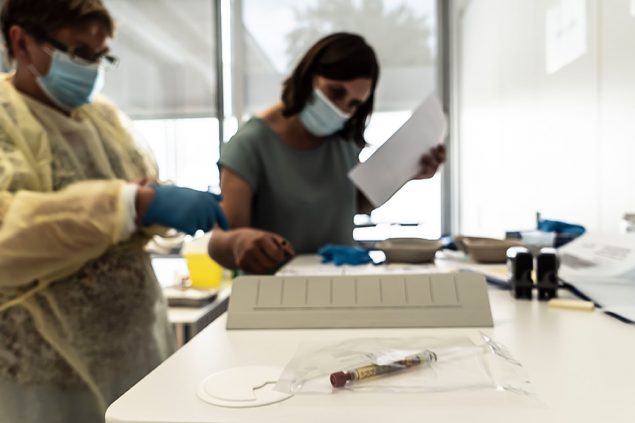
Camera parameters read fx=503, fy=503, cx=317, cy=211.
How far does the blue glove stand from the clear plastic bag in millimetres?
385

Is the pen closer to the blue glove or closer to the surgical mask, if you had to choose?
the blue glove

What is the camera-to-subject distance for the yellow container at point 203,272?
82.9 inches

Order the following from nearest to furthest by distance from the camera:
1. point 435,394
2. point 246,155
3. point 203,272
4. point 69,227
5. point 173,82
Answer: point 435,394, point 69,227, point 246,155, point 203,272, point 173,82

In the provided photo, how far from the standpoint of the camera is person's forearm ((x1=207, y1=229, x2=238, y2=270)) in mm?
1057

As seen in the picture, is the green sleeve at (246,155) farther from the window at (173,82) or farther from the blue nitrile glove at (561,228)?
the window at (173,82)

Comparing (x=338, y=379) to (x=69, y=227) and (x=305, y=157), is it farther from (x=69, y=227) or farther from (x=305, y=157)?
(x=305, y=157)

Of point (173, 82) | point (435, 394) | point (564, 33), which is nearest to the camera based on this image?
point (435, 394)

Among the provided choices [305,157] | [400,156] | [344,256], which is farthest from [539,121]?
[344,256]

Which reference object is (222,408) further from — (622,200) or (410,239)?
(622,200)

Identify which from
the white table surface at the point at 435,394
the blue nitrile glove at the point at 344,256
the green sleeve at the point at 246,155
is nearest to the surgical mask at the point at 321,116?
the green sleeve at the point at 246,155

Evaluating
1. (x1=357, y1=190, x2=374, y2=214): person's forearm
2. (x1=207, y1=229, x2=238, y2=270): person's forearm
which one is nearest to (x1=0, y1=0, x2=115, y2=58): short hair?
(x1=207, y1=229, x2=238, y2=270): person's forearm

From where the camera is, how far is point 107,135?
1.16 metres

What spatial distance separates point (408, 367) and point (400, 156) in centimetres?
79

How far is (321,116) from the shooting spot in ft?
4.23
